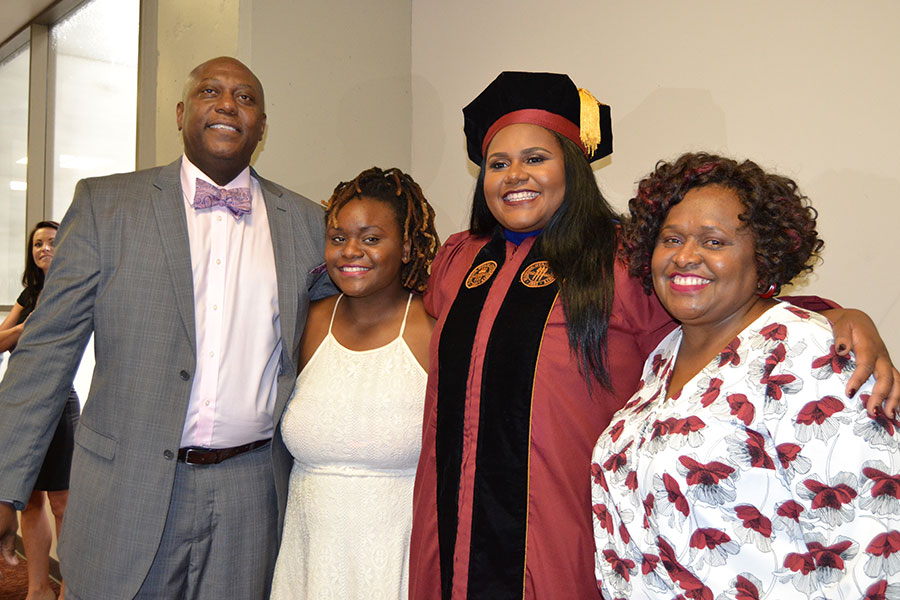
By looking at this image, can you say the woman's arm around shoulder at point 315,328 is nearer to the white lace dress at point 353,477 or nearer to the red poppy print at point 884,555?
the white lace dress at point 353,477

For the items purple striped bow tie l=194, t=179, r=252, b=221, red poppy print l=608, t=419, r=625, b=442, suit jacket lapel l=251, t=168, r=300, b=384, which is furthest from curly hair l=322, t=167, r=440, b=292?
red poppy print l=608, t=419, r=625, b=442

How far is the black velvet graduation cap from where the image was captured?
188cm

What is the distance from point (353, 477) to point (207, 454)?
1.34 ft

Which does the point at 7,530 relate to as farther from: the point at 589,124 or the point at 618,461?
the point at 589,124

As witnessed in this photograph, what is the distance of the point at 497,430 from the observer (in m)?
1.73

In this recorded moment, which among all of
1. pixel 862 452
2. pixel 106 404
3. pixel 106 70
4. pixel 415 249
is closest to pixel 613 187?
pixel 415 249

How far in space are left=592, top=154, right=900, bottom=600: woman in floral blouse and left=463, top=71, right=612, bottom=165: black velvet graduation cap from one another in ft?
1.20

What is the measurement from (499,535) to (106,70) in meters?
4.92

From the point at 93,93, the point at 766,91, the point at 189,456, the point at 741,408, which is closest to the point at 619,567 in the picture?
the point at 741,408

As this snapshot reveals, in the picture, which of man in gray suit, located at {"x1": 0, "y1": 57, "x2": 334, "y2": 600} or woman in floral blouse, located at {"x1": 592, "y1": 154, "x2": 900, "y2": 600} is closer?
woman in floral blouse, located at {"x1": 592, "y1": 154, "x2": 900, "y2": 600}

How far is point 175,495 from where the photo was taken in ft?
6.56

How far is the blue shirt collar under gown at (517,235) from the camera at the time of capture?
1.90 m

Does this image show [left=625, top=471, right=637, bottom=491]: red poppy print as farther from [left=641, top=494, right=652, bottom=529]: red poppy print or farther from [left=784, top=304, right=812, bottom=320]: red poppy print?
[left=784, top=304, right=812, bottom=320]: red poppy print

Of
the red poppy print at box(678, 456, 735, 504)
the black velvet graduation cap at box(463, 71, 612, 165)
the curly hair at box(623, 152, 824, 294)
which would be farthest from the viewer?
the black velvet graduation cap at box(463, 71, 612, 165)
